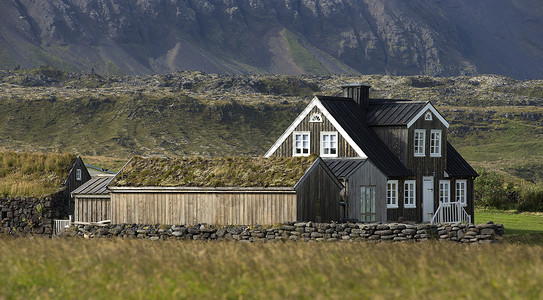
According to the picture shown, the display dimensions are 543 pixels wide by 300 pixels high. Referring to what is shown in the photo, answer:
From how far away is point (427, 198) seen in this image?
40500 millimetres

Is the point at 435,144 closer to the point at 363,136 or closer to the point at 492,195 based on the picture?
the point at 363,136

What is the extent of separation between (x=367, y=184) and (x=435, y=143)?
6819mm

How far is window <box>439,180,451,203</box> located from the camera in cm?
4150

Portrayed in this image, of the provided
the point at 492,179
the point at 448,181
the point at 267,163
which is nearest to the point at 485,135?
the point at 492,179

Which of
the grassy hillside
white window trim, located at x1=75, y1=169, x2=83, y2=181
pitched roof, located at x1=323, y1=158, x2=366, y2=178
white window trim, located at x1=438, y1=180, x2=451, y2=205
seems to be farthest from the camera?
the grassy hillside

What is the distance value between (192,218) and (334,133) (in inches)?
398

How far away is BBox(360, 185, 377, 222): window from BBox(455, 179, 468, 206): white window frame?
8.26 metres

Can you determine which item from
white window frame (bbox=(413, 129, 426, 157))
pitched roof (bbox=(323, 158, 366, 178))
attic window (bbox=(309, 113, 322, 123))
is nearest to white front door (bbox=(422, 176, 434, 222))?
white window frame (bbox=(413, 129, 426, 157))

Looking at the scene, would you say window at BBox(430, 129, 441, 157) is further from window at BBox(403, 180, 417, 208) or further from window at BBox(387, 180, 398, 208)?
window at BBox(387, 180, 398, 208)

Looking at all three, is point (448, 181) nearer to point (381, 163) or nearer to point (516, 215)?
point (381, 163)

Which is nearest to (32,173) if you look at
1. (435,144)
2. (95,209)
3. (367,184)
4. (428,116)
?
(95,209)

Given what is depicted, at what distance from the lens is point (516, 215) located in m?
51.0

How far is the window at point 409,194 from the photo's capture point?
3919 cm

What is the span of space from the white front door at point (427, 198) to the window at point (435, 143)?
1.31 m
